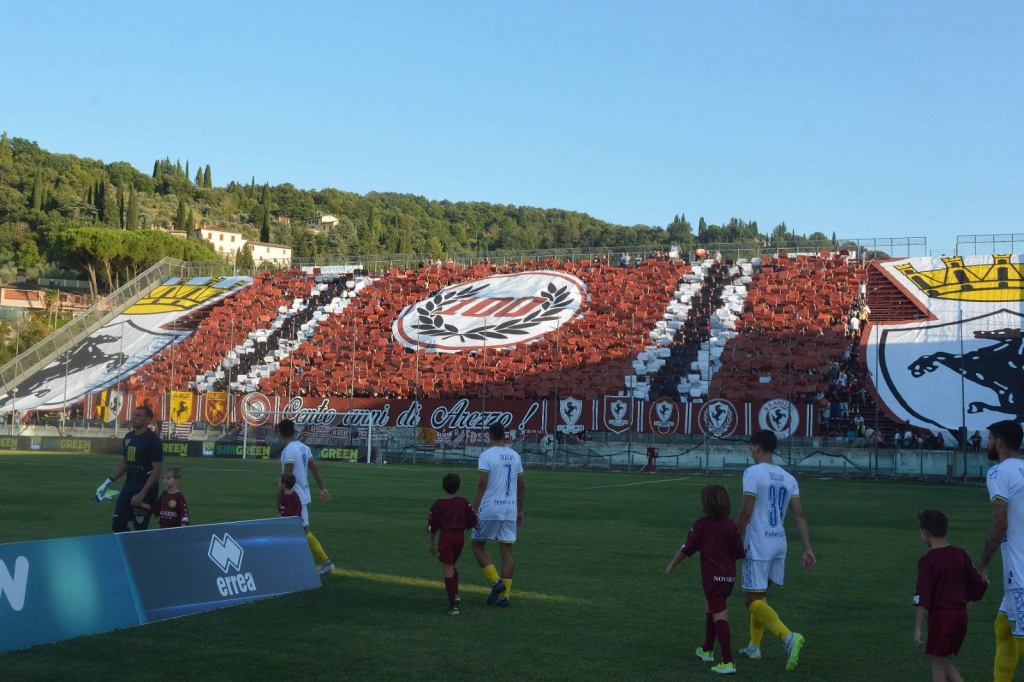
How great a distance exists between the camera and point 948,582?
24.6ft

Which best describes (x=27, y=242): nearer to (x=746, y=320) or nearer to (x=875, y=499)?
(x=746, y=320)

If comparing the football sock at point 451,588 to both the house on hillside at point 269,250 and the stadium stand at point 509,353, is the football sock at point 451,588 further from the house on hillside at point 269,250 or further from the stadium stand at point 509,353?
the house on hillside at point 269,250

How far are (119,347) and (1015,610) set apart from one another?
6413 centimetres

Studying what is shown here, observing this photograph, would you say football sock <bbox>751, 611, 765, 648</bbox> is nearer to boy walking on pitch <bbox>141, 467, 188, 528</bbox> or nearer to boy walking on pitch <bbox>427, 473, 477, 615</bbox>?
boy walking on pitch <bbox>427, 473, 477, 615</bbox>

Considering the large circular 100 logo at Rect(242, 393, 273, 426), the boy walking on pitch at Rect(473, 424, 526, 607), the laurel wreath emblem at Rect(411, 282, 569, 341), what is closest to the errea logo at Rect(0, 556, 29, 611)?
the boy walking on pitch at Rect(473, 424, 526, 607)

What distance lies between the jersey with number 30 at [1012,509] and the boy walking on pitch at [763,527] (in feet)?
5.91

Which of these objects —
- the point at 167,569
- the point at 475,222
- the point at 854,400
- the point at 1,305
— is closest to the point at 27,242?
the point at 1,305

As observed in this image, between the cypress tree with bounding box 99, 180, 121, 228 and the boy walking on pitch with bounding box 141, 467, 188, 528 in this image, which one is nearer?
the boy walking on pitch with bounding box 141, 467, 188, 528

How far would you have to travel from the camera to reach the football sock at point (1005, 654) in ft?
26.3

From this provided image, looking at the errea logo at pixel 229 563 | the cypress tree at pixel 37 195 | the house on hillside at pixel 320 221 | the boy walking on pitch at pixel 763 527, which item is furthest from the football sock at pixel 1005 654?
the house on hillside at pixel 320 221

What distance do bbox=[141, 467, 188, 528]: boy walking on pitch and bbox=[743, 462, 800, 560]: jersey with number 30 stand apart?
7.14 metres

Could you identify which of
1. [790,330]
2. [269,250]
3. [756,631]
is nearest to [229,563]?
[756,631]

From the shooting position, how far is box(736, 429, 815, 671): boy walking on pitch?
9.45 meters

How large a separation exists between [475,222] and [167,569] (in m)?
178
